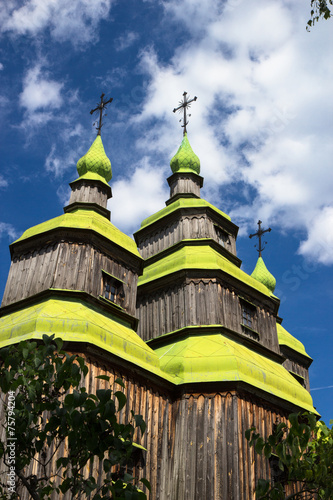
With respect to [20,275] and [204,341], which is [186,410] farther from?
Answer: [20,275]

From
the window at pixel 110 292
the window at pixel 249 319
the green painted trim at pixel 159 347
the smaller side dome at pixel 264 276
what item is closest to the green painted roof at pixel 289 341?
the smaller side dome at pixel 264 276

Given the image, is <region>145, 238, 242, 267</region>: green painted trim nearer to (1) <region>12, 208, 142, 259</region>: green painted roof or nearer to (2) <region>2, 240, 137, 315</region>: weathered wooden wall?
(1) <region>12, 208, 142, 259</region>: green painted roof

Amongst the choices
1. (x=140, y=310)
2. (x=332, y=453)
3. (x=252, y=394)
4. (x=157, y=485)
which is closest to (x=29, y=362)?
(x=332, y=453)

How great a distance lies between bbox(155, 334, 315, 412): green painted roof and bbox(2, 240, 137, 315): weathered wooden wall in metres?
1.98

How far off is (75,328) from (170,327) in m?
5.12

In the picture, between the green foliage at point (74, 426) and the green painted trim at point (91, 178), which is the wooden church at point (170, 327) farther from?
the green foliage at point (74, 426)

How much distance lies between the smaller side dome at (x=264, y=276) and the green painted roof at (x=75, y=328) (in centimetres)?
1364

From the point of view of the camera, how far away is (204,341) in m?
15.6

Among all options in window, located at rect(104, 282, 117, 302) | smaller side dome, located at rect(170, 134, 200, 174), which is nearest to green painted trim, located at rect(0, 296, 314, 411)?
window, located at rect(104, 282, 117, 302)

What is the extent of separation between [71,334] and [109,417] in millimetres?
7761

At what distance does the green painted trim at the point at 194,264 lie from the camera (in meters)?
17.4

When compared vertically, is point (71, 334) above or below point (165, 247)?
below

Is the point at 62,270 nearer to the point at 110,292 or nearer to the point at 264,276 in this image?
the point at 110,292

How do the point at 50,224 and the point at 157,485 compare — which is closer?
the point at 157,485
